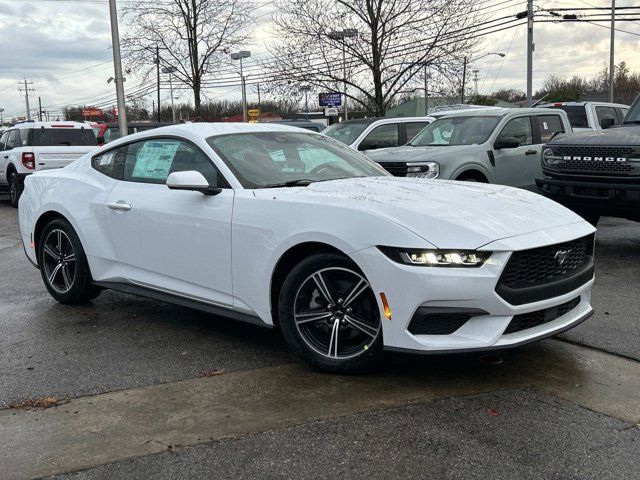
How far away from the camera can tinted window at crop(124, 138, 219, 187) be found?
15.3 feet

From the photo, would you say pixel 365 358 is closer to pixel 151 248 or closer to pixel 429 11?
pixel 151 248

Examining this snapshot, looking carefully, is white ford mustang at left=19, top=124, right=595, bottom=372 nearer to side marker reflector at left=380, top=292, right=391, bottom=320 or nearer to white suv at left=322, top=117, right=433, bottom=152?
side marker reflector at left=380, top=292, right=391, bottom=320

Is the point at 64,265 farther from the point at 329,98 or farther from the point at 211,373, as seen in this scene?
the point at 329,98

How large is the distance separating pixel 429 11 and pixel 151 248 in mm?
15634

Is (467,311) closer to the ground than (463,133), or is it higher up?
closer to the ground

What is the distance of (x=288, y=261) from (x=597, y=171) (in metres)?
4.54

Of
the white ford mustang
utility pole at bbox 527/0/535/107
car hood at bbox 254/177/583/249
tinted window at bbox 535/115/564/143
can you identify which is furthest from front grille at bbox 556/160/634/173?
utility pole at bbox 527/0/535/107

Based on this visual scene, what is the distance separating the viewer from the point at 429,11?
60.3 feet

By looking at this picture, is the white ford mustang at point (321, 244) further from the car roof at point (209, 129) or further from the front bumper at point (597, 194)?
the front bumper at point (597, 194)

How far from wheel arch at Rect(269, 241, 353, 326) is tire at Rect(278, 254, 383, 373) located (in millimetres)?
68

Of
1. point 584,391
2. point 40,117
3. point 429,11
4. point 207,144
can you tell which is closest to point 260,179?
point 207,144

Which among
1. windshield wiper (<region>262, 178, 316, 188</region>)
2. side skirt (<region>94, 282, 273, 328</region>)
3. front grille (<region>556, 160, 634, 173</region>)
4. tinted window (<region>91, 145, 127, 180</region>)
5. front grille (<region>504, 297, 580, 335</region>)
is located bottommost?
side skirt (<region>94, 282, 273, 328</region>)

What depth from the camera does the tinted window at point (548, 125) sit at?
10126mm

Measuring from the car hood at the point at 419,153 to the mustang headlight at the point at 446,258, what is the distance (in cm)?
552
